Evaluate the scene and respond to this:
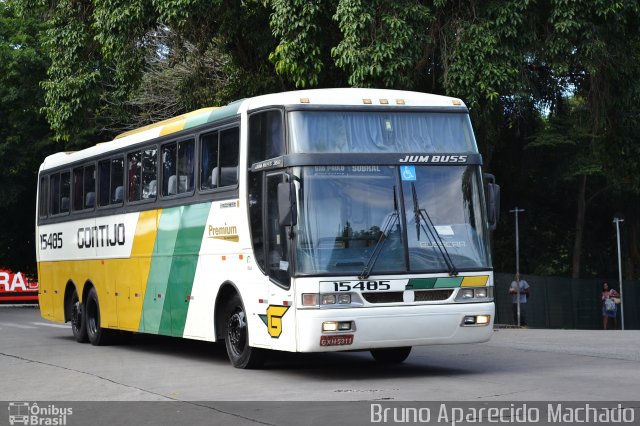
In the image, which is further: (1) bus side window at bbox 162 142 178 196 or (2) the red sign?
(2) the red sign

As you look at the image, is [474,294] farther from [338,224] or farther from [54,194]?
[54,194]

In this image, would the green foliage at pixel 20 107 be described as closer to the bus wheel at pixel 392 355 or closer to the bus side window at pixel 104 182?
the bus side window at pixel 104 182

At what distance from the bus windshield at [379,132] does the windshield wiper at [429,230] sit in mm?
632

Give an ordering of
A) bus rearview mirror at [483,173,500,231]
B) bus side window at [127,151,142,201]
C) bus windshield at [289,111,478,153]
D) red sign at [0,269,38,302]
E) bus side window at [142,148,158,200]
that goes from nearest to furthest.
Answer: bus windshield at [289,111,478,153], bus rearview mirror at [483,173,500,231], bus side window at [142,148,158,200], bus side window at [127,151,142,201], red sign at [0,269,38,302]

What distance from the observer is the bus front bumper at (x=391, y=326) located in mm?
13359

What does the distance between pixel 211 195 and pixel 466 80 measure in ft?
27.1

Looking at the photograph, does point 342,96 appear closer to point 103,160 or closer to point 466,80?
point 103,160

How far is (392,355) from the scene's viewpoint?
16.2 metres

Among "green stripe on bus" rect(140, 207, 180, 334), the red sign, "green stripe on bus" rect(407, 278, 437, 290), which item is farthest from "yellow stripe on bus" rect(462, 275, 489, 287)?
the red sign

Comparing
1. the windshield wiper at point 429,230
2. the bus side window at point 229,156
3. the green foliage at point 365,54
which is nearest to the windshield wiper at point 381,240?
the windshield wiper at point 429,230

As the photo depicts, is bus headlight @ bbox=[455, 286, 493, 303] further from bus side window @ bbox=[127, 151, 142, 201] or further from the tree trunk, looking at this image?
the tree trunk

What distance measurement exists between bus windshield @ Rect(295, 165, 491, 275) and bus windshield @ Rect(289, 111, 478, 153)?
30cm

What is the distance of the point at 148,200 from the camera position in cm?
A: 1838

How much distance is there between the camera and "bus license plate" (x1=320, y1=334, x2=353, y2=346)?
1338 cm
